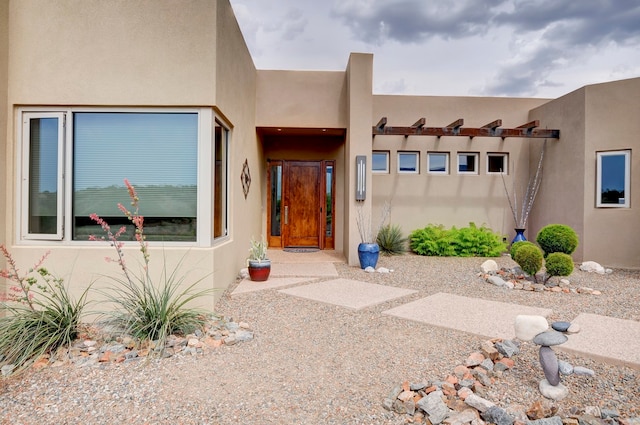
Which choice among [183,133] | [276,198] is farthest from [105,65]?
[276,198]

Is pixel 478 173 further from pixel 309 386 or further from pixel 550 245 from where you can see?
pixel 309 386

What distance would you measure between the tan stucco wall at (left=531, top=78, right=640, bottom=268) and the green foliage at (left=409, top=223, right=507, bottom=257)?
165 centimetres

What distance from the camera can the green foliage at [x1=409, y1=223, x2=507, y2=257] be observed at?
8.55m

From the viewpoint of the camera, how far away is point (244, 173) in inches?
247

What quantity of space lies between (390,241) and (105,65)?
689 centimetres

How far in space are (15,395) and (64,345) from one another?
73 centimetres

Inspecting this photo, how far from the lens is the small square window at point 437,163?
9359 mm

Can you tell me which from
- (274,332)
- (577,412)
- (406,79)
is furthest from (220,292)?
(406,79)

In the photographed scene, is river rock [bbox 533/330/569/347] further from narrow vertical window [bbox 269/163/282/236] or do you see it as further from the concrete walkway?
narrow vertical window [bbox 269/163/282/236]

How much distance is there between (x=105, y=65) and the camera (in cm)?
398

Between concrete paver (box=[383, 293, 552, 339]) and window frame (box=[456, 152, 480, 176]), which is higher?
window frame (box=[456, 152, 480, 176])

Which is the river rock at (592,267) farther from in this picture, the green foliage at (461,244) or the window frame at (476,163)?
the window frame at (476,163)

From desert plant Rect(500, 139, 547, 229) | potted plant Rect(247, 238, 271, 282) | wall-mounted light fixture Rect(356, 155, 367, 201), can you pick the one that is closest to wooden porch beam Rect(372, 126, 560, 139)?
desert plant Rect(500, 139, 547, 229)

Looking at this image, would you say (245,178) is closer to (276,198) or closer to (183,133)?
(183,133)
